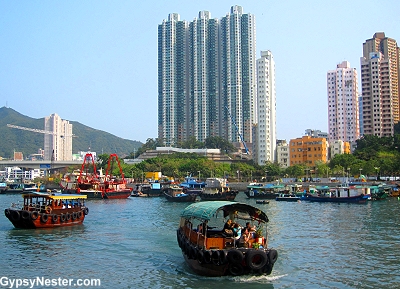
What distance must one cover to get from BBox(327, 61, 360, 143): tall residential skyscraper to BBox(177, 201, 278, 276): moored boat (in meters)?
104

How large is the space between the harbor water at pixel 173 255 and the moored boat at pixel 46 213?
0.61 m

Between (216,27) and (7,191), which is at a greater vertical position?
(216,27)

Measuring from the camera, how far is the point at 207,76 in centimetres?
12938

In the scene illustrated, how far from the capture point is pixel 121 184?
70938 millimetres

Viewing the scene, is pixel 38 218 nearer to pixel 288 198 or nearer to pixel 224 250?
pixel 224 250

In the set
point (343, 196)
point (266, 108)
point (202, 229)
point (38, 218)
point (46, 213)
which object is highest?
point (266, 108)

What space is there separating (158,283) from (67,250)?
777cm

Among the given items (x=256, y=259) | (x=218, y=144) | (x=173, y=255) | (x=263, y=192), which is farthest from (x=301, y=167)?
(x=256, y=259)

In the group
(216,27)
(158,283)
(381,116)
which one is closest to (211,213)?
(158,283)

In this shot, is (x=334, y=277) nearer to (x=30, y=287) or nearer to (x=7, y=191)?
(x=30, y=287)

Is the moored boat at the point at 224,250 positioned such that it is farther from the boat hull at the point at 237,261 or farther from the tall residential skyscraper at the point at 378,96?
the tall residential skyscraper at the point at 378,96

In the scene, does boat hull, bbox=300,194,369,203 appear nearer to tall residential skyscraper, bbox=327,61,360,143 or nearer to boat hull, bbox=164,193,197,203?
boat hull, bbox=164,193,197,203

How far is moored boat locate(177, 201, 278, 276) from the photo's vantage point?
15.6m

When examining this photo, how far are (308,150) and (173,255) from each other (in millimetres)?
79314
